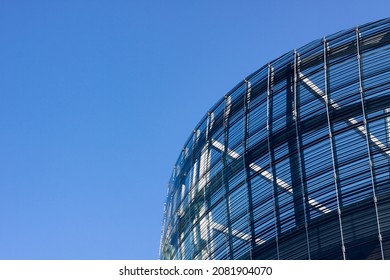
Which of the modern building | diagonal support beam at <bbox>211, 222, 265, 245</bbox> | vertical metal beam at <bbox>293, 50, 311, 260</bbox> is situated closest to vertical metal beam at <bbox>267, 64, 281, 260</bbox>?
the modern building

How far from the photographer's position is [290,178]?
1293 inches

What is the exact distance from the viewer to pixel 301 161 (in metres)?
32.7

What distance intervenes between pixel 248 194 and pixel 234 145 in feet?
8.74

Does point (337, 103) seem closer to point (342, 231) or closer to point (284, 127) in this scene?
point (284, 127)

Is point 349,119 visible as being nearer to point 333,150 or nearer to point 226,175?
point 333,150

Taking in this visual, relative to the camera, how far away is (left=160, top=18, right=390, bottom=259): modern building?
30766mm

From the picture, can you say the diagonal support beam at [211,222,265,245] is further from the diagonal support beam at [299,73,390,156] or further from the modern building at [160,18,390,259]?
the diagonal support beam at [299,73,390,156]

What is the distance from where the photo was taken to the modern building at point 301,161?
101 ft

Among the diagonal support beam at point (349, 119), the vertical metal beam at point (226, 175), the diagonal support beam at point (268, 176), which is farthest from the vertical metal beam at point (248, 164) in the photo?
the diagonal support beam at point (349, 119)

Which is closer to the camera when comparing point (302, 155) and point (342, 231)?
point (342, 231)

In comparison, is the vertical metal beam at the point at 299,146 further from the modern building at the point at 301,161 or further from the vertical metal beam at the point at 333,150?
the vertical metal beam at the point at 333,150
